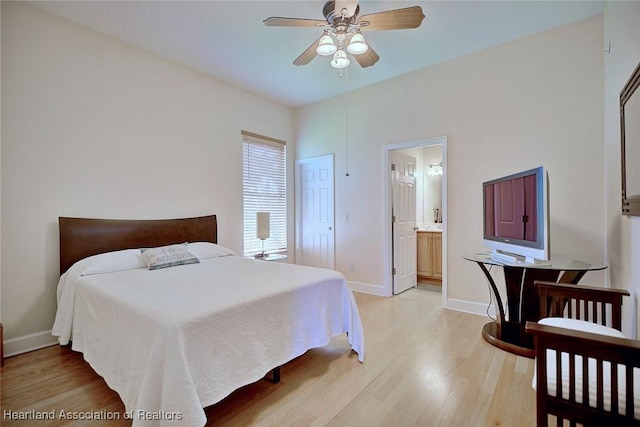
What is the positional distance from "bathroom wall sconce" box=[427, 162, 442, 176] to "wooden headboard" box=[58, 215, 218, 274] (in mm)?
3829

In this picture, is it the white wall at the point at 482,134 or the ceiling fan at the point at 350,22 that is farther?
the white wall at the point at 482,134

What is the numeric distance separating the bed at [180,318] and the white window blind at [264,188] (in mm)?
1319

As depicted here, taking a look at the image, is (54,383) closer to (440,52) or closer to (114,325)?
(114,325)

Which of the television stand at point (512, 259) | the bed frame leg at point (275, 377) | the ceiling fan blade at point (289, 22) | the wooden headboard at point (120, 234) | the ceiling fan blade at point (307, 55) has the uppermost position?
the ceiling fan blade at point (289, 22)

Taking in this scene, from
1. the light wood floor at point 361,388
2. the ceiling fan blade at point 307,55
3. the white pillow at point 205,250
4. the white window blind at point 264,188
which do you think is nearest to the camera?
the light wood floor at point 361,388

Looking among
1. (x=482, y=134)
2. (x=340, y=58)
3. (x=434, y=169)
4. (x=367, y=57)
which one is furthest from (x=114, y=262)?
(x=434, y=169)

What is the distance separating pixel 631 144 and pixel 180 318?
249 cm

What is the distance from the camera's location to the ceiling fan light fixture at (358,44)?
84.0 inches

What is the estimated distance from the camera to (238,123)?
164 inches

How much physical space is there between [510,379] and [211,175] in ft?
11.9

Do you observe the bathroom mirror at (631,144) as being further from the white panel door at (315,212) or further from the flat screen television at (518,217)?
the white panel door at (315,212)

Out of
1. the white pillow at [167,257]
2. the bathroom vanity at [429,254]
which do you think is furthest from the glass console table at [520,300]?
the white pillow at [167,257]

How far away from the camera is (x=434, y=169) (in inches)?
208

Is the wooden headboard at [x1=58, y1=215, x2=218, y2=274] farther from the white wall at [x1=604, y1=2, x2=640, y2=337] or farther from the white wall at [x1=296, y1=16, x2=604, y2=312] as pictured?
the white wall at [x1=604, y1=2, x2=640, y2=337]
